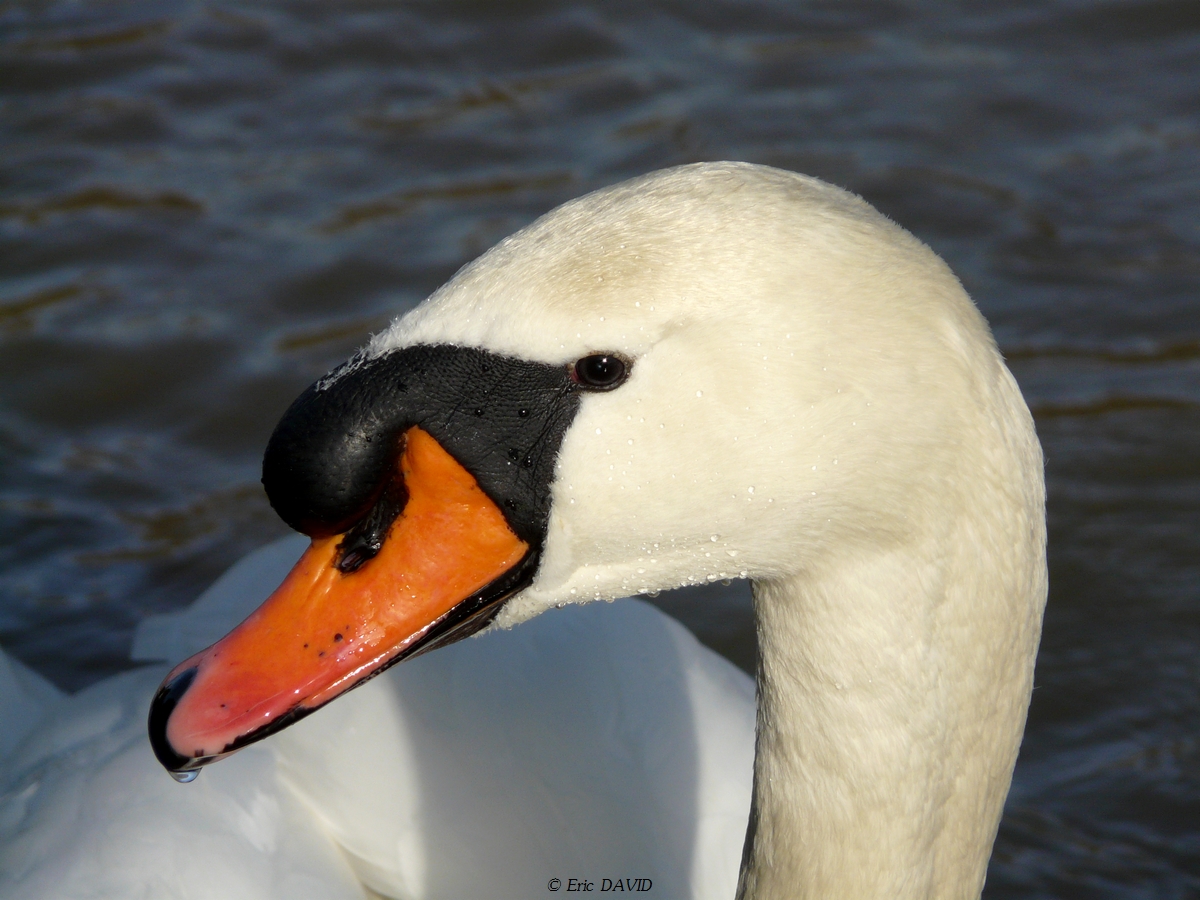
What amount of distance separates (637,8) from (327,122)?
1.72 meters

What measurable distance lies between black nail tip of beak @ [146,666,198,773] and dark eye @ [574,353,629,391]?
725mm

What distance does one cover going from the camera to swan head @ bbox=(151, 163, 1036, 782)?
2.02 meters

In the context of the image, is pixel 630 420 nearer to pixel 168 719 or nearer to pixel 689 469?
pixel 689 469

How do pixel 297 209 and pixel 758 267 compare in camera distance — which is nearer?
pixel 758 267

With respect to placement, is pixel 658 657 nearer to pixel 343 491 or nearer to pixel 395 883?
pixel 395 883

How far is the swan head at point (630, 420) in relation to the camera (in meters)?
2.02

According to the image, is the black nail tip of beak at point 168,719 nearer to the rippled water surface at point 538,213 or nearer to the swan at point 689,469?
the swan at point 689,469

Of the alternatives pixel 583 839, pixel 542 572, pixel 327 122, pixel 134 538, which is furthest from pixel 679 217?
pixel 327 122

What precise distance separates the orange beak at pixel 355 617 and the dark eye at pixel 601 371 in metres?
0.22

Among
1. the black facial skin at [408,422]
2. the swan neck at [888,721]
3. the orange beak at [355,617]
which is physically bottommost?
the swan neck at [888,721]

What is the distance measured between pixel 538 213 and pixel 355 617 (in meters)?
4.39

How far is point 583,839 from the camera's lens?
10.7 ft

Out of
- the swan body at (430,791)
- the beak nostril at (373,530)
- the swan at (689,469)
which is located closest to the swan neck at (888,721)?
the swan at (689,469)

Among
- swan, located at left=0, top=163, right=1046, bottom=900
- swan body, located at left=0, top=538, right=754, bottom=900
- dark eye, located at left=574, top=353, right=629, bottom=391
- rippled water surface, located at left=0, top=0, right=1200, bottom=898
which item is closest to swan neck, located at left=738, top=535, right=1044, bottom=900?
swan, located at left=0, top=163, right=1046, bottom=900
